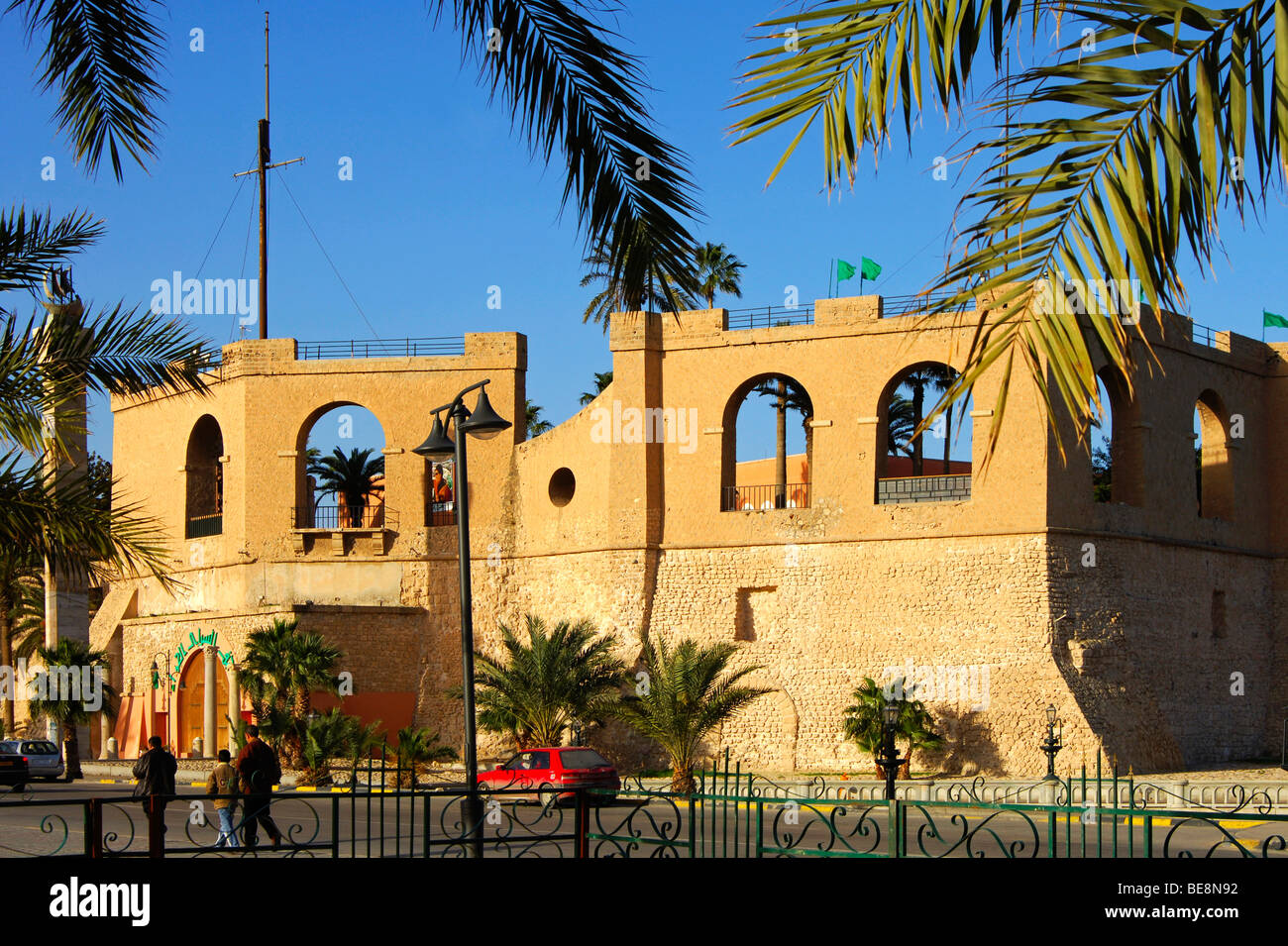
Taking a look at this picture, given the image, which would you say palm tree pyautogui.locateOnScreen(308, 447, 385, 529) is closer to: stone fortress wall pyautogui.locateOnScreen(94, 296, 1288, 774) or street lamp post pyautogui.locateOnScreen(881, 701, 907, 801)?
stone fortress wall pyautogui.locateOnScreen(94, 296, 1288, 774)

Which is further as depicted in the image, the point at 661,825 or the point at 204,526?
the point at 204,526

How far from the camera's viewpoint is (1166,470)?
32062 mm

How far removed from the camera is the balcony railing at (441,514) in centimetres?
3619

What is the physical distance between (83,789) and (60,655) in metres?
6.82

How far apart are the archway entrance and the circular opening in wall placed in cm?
903

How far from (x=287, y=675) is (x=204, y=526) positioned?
8.79 meters

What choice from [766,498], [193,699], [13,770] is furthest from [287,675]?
[766,498]

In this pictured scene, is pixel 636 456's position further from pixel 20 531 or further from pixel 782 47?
pixel 782 47

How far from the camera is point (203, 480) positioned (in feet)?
129

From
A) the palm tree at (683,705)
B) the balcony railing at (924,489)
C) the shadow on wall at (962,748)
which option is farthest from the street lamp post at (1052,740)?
the palm tree at (683,705)

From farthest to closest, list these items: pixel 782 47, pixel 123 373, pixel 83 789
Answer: pixel 83 789 < pixel 123 373 < pixel 782 47

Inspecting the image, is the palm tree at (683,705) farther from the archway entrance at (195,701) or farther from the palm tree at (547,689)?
the archway entrance at (195,701)

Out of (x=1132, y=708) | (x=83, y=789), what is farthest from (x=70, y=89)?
(x=1132, y=708)

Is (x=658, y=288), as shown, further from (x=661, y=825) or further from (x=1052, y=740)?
(x=1052, y=740)
